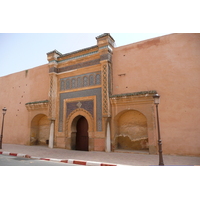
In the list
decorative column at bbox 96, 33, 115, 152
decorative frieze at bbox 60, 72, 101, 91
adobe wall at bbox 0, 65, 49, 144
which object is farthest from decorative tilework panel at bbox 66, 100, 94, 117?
adobe wall at bbox 0, 65, 49, 144

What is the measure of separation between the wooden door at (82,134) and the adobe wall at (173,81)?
3.07 meters

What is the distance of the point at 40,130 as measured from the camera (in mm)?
10953

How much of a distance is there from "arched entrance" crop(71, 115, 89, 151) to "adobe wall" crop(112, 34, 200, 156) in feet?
10.1

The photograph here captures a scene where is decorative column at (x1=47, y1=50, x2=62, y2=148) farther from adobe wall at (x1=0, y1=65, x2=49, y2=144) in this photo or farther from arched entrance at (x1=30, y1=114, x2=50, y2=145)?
arched entrance at (x1=30, y1=114, x2=50, y2=145)

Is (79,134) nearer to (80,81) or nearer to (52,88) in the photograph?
(80,81)

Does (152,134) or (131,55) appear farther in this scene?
(131,55)

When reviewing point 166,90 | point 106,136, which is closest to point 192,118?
point 166,90

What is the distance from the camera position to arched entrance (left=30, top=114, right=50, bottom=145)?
10587 millimetres

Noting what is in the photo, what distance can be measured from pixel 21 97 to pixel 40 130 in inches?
118

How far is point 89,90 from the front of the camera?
8.69 m

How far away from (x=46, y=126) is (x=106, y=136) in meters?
5.17

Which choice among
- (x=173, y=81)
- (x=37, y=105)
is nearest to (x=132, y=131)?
(x=173, y=81)

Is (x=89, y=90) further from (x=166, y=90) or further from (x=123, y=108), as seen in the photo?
(x=166, y=90)

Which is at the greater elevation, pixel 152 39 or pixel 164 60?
pixel 152 39
